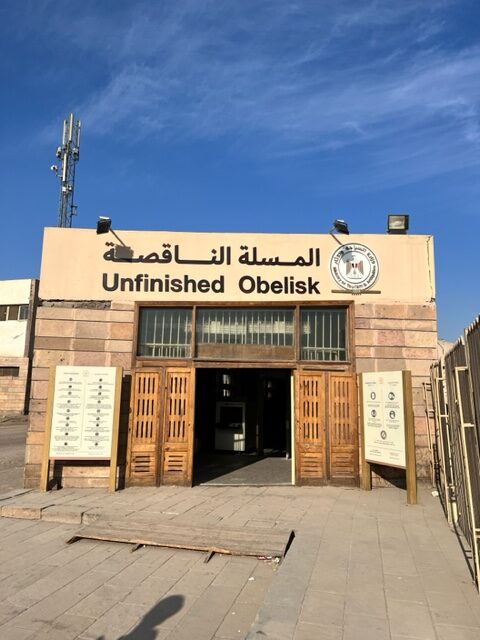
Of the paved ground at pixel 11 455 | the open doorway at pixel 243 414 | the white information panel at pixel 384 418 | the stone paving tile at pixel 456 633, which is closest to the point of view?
the stone paving tile at pixel 456 633

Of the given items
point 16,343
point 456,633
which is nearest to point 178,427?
point 456,633

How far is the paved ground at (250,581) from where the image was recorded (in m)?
3.73

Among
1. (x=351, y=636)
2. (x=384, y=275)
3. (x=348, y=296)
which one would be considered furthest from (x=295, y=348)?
(x=351, y=636)

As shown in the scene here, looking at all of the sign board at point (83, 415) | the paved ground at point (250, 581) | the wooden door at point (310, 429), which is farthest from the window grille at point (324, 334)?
the sign board at point (83, 415)

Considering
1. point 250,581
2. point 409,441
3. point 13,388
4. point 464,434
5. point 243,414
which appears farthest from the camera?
point 13,388

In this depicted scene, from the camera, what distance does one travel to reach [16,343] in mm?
30047

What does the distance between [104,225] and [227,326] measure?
10.1 ft

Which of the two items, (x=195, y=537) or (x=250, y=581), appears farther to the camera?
(x=195, y=537)

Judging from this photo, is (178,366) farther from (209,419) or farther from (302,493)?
(209,419)

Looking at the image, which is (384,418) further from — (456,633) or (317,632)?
(317,632)

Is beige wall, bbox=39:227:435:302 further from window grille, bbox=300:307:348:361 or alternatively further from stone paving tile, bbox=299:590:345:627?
stone paving tile, bbox=299:590:345:627

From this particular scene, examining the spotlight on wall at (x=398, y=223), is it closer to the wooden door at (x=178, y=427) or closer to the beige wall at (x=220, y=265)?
the beige wall at (x=220, y=265)

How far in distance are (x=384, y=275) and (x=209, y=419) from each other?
749 centimetres

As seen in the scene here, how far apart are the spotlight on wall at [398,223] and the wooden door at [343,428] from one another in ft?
9.93
